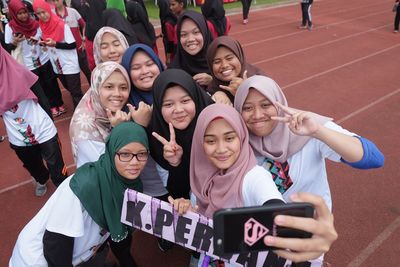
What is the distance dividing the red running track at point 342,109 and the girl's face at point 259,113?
63.5 inches

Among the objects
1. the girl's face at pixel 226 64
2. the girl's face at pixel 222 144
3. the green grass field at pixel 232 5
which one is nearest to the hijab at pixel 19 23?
the girl's face at pixel 226 64

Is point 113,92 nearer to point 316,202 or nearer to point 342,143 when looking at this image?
point 342,143

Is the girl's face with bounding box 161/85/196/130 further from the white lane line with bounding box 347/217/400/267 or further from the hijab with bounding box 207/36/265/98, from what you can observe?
the white lane line with bounding box 347/217/400/267

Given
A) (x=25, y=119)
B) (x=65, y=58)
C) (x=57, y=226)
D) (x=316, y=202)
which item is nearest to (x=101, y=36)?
(x=25, y=119)

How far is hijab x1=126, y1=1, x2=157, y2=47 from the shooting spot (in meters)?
4.69

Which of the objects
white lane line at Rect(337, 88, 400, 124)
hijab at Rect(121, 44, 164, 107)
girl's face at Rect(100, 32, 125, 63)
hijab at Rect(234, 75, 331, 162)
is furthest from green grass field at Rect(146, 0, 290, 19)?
hijab at Rect(234, 75, 331, 162)

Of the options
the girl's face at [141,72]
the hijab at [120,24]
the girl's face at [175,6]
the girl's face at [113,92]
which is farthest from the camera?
the girl's face at [175,6]

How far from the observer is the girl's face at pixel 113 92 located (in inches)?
93.2

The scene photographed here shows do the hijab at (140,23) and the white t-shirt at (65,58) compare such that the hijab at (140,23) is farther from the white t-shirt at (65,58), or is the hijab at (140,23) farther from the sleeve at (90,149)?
the sleeve at (90,149)

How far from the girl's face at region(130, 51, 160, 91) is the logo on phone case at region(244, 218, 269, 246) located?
1.75 meters

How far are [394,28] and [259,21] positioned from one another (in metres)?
4.81

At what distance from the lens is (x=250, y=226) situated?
3.46 feet

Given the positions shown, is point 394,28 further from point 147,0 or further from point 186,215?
point 147,0

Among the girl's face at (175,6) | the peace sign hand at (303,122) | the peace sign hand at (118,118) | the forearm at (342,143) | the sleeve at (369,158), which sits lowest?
the sleeve at (369,158)
